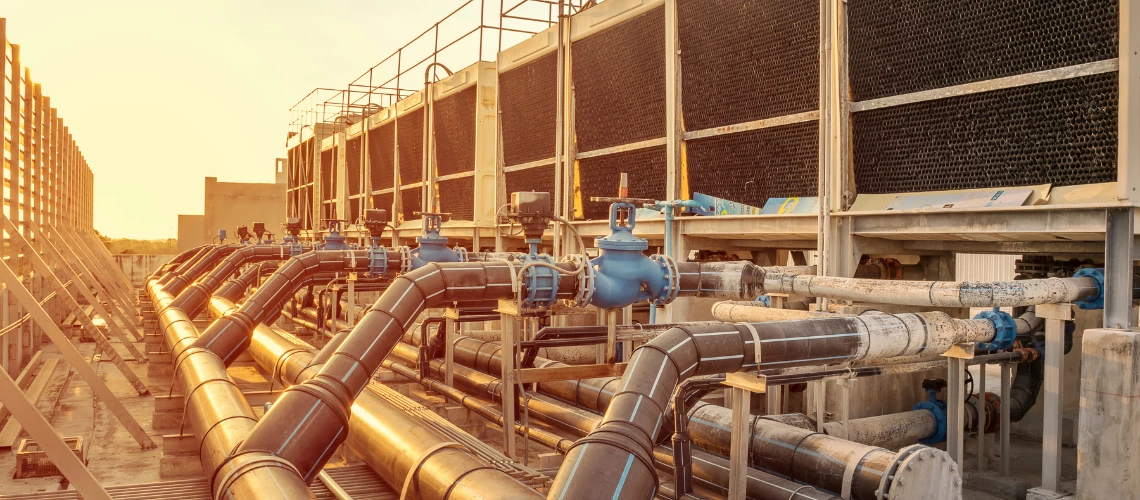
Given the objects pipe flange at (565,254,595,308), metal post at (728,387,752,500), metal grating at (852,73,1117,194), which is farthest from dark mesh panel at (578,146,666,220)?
metal post at (728,387,752,500)

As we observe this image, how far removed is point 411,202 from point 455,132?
4.25m

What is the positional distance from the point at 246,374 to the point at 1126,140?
43.7ft

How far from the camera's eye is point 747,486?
5.87 m

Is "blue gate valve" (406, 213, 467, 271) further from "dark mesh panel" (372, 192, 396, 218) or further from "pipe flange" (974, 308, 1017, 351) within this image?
"dark mesh panel" (372, 192, 396, 218)

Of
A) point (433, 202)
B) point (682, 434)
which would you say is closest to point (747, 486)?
point (682, 434)

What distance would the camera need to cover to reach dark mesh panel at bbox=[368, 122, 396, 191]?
2384 centimetres

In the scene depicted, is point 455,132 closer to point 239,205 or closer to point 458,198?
point 458,198

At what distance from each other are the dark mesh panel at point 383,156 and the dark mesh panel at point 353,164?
1.71 m

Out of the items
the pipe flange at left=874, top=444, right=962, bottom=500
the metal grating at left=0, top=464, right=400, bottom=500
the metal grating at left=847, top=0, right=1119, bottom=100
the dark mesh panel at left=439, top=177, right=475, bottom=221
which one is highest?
the metal grating at left=847, top=0, right=1119, bottom=100

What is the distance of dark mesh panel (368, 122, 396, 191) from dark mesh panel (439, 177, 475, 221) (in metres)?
4.03

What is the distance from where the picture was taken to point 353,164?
28.1 meters

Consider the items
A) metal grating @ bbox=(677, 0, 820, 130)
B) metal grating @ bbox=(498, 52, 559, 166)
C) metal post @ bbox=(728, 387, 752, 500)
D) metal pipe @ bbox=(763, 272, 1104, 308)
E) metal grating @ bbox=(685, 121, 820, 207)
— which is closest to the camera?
metal post @ bbox=(728, 387, 752, 500)

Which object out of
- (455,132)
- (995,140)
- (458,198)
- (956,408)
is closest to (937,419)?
(956,408)

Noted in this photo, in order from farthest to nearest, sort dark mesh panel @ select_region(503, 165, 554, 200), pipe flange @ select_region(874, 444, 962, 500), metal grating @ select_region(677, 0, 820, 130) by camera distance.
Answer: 1. dark mesh panel @ select_region(503, 165, 554, 200)
2. metal grating @ select_region(677, 0, 820, 130)
3. pipe flange @ select_region(874, 444, 962, 500)
